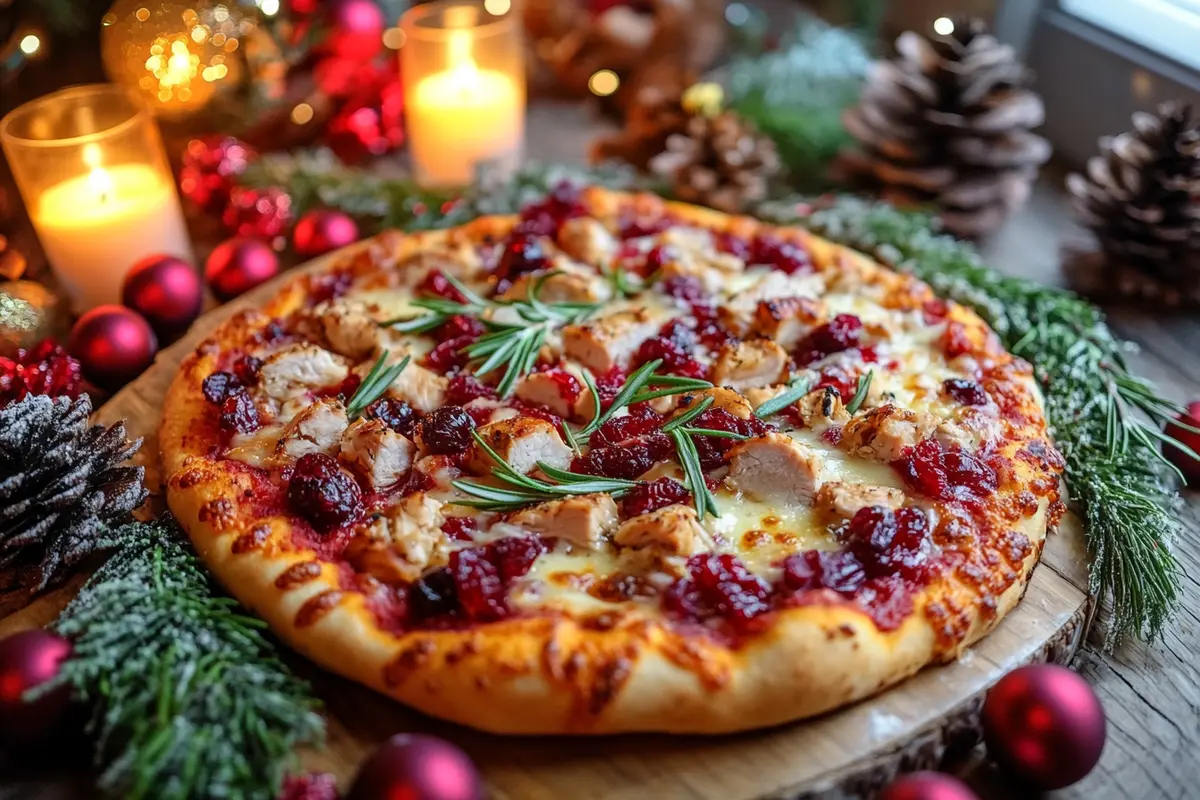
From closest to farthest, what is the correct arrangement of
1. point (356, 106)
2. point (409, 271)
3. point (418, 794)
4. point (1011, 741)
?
point (418, 794) → point (1011, 741) → point (409, 271) → point (356, 106)

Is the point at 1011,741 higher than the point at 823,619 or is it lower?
lower

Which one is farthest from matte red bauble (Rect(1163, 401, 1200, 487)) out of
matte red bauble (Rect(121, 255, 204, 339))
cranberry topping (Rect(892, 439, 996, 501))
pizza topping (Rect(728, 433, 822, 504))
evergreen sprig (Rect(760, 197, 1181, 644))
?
matte red bauble (Rect(121, 255, 204, 339))

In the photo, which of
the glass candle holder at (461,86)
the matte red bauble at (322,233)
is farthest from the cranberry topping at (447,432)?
the glass candle holder at (461,86)

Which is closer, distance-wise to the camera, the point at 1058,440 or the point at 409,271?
the point at 1058,440

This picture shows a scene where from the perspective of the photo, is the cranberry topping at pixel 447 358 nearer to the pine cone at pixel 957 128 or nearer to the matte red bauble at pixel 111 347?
the matte red bauble at pixel 111 347

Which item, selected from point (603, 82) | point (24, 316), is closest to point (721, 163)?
point (603, 82)

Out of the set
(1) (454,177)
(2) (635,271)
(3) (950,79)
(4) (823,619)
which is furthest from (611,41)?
(4) (823,619)

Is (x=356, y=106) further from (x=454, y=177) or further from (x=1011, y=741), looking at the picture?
(x=1011, y=741)

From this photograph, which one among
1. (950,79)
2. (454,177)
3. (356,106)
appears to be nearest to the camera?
(950,79)
